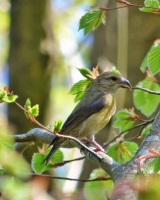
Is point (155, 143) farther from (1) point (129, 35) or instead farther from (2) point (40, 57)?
(2) point (40, 57)

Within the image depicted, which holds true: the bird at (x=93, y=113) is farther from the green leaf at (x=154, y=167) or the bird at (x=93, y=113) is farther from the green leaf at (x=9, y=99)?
the green leaf at (x=154, y=167)

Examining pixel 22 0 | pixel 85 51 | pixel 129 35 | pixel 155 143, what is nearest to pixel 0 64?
pixel 85 51

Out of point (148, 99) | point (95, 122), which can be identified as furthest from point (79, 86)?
point (95, 122)

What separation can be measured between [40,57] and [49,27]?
539 mm

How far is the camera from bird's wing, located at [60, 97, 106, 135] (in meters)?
5.02

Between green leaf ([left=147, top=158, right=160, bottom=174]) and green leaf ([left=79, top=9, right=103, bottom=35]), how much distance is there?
1376 mm

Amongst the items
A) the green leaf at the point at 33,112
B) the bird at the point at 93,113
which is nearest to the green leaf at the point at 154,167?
the green leaf at the point at 33,112

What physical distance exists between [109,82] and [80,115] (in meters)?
0.63

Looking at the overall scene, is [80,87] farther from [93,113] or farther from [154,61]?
[93,113]

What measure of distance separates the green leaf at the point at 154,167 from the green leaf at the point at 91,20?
1376 millimetres

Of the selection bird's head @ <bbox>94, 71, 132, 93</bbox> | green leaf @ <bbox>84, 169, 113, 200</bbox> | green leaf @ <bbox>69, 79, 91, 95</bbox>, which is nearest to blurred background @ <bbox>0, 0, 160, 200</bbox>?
bird's head @ <bbox>94, 71, 132, 93</bbox>

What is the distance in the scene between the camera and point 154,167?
2230mm

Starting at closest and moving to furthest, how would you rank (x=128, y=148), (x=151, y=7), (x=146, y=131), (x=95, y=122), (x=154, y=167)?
(x=154, y=167) < (x=151, y=7) < (x=146, y=131) < (x=128, y=148) < (x=95, y=122)

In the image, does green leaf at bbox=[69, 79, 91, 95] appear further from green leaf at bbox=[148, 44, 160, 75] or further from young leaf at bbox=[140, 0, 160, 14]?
young leaf at bbox=[140, 0, 160, 14]
